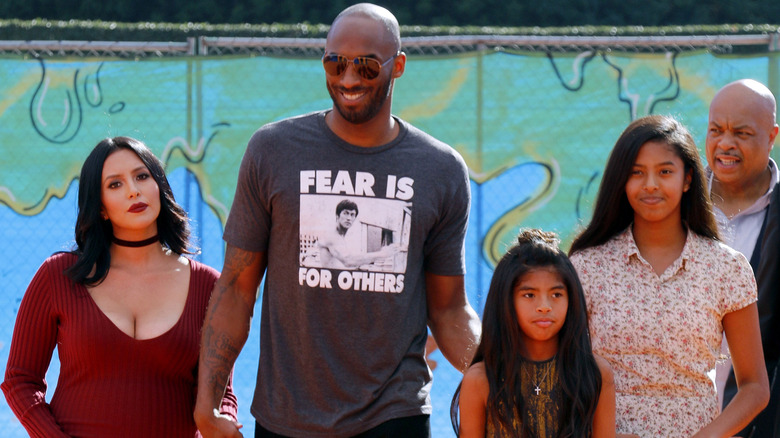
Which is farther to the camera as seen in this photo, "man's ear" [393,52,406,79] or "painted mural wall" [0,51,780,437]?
"painted mural wall" [0,51,780,437]

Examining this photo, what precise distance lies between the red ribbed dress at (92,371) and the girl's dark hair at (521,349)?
36.0 inches

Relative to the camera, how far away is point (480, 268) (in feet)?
18.5

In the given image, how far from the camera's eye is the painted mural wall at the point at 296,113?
18.4 feet

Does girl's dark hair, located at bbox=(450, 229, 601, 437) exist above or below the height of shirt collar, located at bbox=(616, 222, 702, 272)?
below

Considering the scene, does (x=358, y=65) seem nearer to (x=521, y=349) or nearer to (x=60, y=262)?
(x=521, y=349)

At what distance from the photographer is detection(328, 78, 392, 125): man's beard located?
8.83ft

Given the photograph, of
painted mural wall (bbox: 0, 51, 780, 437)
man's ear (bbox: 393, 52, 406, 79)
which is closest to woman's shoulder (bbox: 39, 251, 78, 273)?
man's ear (bbox: 393, 52, 406, 79)

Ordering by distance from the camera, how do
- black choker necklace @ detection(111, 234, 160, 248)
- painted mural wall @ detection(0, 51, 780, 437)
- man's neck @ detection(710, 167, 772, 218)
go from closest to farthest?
black choker necklace @ detection(111, 234, 160, 248), man's neck @ detection(710, 167, 772, 218), painted mural wall @ detection(0, 51, 780, 437)

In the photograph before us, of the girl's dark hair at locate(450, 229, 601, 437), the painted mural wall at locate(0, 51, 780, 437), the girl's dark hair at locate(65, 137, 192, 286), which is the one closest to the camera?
the girl's dark hair at locate(450, 229, 601, 437)

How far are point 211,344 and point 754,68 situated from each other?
4.05 metres

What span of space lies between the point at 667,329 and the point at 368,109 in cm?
108

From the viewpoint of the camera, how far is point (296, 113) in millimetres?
5703

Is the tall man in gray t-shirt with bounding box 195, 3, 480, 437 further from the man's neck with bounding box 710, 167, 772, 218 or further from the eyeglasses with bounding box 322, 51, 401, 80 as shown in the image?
the man's neck with bounding box 710, 167, 772, 218

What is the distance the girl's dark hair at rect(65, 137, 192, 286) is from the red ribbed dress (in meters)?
0.07
